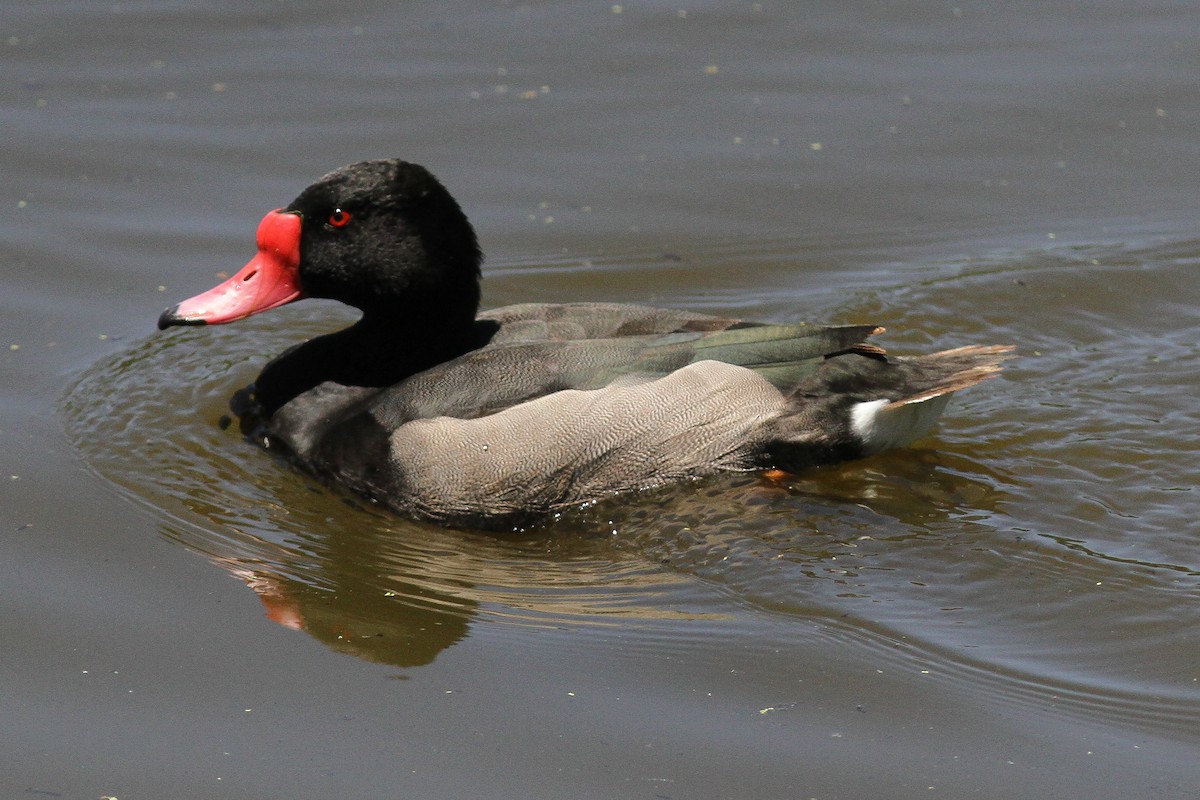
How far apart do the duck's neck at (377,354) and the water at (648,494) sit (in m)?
0.41

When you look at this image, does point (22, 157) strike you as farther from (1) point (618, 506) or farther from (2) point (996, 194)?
(2) point (996, 194)

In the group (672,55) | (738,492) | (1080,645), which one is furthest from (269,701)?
(672,55)

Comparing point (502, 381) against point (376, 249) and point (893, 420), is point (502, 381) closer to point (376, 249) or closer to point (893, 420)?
point (376, 249)

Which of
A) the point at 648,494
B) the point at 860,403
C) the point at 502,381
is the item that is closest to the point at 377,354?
the point at 502,381

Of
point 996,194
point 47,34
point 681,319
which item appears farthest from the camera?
point 47,34

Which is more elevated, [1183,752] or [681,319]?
[681,319]

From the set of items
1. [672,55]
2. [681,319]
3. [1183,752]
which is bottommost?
[1183,752]

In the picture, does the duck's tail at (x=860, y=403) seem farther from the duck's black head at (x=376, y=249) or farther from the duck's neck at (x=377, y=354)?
the duck's black head at (x=376, y=249)

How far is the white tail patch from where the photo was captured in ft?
21.6

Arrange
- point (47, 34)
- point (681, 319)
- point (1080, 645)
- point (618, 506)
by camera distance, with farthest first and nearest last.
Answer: point (47, 34), point (681, 319), point (618, 506), point (1080, 645)

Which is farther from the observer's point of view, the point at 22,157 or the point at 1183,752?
the point at 22,157

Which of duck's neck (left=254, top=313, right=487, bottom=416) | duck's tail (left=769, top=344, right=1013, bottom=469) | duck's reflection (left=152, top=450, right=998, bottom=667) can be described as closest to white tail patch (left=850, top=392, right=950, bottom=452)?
duck's tail (left=769, top=344, right=1013, bottom=469)

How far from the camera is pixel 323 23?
10.9m

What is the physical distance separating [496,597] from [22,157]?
5.14m
